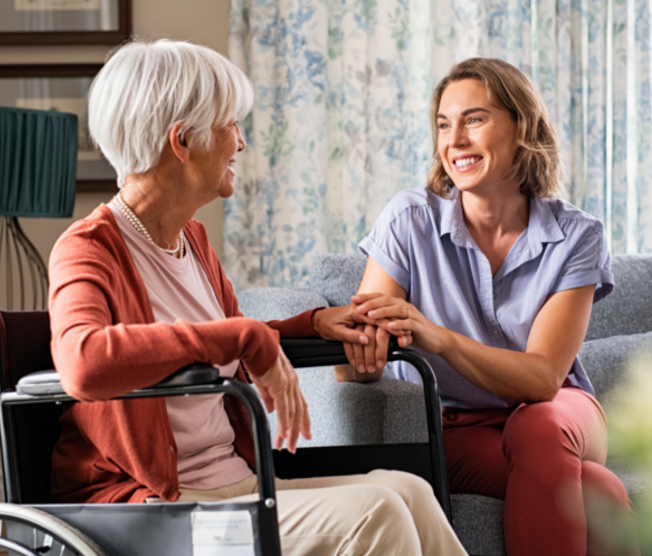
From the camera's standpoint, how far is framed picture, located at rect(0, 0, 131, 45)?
8.40 feet

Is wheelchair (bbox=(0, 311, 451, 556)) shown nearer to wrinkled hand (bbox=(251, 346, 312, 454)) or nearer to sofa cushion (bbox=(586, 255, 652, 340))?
wrinkled hand (bbox=(251, 346, 312, 454))

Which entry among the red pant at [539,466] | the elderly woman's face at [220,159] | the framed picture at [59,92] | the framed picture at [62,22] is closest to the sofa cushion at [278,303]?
the red pant at [539,466]

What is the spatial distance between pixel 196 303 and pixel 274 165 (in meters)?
1.53

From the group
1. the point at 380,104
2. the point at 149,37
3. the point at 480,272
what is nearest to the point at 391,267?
the point at 480,272

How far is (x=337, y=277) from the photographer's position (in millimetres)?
1919

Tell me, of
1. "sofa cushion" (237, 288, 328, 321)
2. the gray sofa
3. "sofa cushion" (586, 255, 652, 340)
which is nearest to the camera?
the gray sofa

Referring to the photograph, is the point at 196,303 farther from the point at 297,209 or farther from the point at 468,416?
the point at 297,209

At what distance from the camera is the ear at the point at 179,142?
1083 mm

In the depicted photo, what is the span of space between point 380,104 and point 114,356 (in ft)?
6.66

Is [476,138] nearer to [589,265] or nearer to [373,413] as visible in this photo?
[589,265]

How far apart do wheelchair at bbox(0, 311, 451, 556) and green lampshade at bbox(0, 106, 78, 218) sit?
914 mm

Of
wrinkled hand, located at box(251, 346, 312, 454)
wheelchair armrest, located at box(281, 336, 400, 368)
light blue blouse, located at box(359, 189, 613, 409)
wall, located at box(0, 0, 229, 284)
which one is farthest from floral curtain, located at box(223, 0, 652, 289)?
wrinkled hand, located at box(251, 346, 312, 454)

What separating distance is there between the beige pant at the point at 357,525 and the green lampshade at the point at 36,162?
47.4 inches

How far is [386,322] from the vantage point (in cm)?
128
